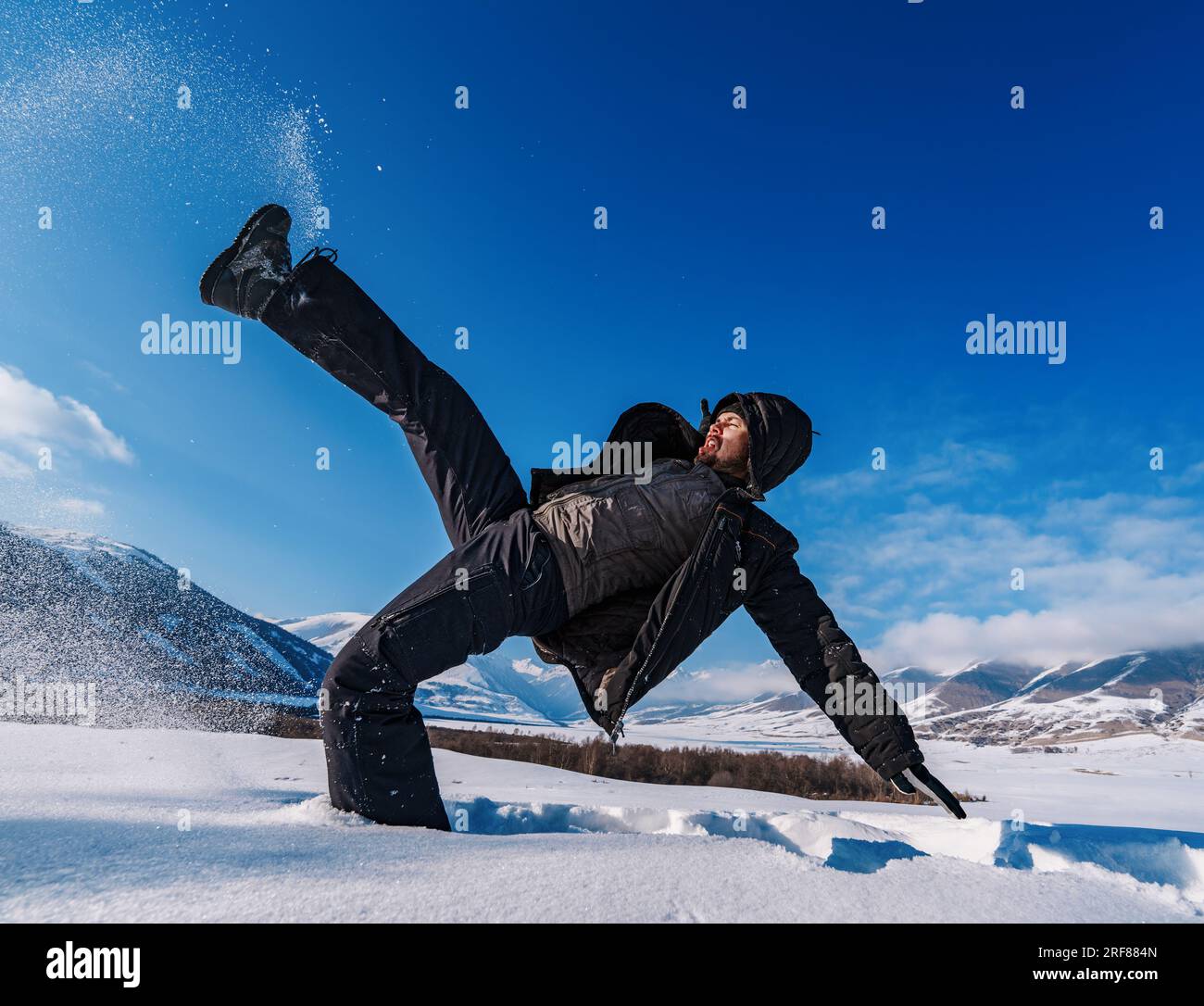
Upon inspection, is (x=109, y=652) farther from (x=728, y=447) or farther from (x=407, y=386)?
(x=728, y=447)

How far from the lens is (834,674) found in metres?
2.52

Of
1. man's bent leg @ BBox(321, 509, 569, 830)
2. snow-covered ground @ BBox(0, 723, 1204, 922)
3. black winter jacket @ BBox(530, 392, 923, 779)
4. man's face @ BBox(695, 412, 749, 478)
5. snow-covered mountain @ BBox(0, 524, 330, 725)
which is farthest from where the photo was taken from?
snow-covered mountain @ BBox(0, 524, 330, 725)

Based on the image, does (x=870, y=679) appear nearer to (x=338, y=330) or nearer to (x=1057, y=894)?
(x=1057, y=894)

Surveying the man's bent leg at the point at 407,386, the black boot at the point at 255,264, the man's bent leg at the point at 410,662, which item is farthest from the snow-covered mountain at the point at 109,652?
the black boot at the point at 255,264

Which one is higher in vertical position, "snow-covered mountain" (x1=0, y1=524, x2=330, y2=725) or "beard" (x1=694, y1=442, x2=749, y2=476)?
"beard" (x1=694, y1=442, x2=749, y2=476)

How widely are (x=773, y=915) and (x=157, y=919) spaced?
1.12 meters

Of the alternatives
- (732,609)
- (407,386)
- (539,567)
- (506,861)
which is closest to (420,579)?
(539,567)

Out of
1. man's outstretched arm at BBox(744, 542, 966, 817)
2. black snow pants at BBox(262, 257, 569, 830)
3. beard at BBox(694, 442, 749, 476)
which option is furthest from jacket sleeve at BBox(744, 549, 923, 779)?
black snow pants at BBox(262, 257, 569, 830)

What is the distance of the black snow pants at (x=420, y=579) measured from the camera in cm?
202

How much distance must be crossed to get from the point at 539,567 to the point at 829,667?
49.6 inches

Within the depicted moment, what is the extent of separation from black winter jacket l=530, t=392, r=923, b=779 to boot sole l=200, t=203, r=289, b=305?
4.55 feet

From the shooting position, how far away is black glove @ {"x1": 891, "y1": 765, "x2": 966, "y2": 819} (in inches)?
92.0

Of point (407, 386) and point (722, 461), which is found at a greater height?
point (407, 386)

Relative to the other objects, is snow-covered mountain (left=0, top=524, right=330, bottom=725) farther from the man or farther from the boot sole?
the boot sole
